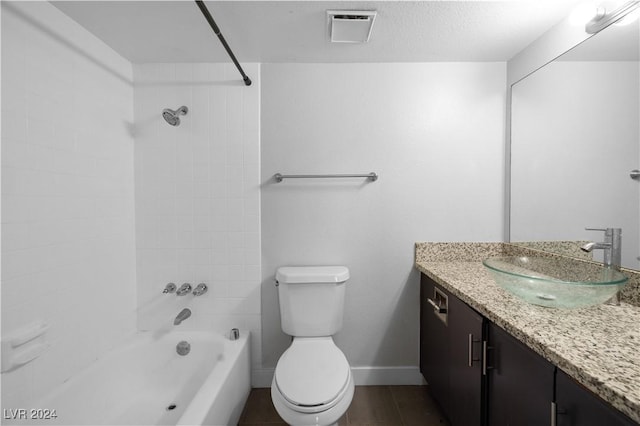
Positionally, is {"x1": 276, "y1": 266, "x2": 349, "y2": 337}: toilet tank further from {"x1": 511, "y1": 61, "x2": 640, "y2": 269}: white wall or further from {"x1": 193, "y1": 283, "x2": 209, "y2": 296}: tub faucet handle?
{"x1": 511, "y1": 61, "x2": 640, "y2": 269}: white wall

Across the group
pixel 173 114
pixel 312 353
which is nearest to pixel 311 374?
pixel 312 353

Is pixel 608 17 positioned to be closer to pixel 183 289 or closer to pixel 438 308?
pixel 438 308

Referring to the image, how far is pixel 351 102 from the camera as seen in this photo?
183 cm

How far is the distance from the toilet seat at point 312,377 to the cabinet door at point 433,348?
21.3 inches

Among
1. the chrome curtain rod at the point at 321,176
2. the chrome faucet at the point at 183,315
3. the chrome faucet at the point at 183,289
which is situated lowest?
the chrome faucet at the point at 183,315

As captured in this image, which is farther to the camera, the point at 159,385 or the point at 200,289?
the point at 200,289

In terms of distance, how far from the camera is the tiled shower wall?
71.4 inches

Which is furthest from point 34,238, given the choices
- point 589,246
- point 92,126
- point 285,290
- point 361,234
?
point 589,246

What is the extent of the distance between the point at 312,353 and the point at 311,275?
1.39 feet

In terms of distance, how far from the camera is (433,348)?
1601mm

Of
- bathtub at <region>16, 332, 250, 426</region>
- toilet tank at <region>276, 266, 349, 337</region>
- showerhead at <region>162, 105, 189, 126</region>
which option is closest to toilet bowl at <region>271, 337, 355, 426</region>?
toilet tank at <region>276, 266, 349, 337</region>

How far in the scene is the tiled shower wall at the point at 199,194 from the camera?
1.81m

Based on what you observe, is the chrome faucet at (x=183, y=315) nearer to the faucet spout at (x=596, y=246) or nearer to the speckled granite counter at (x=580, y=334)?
the speckled granite counter at (x=580, y=334)

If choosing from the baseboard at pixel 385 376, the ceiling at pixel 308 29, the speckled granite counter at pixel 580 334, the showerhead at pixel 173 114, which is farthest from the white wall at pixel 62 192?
the speckled granite counter at pixel 580 334
